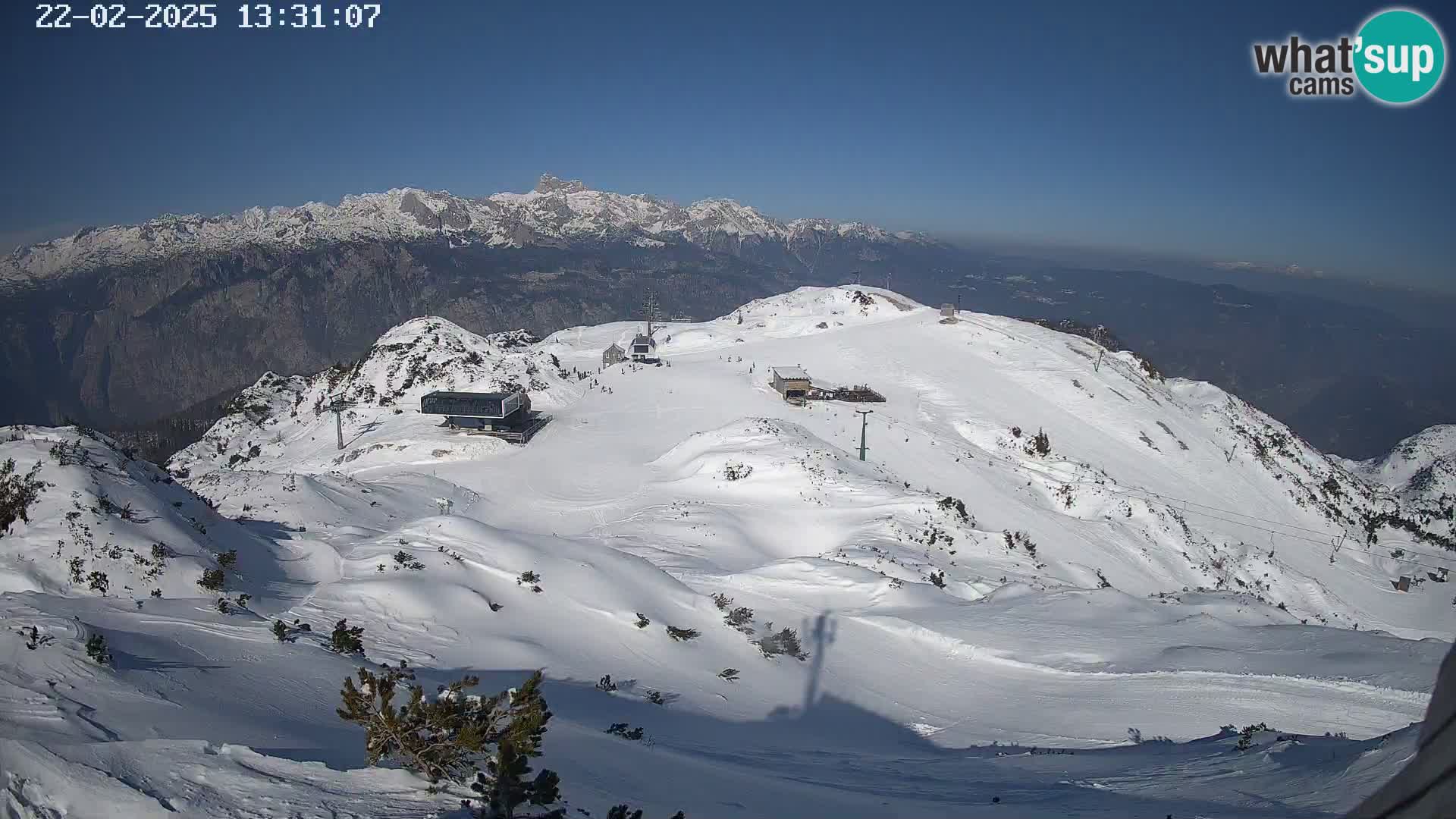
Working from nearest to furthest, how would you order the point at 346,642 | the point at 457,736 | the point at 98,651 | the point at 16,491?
the point at 457,736, the point at 98,651, the point at 346,642, the point at 16,491

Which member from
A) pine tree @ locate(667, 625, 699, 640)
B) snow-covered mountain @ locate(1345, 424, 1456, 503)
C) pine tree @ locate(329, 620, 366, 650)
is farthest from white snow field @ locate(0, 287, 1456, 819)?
snow-covered mountain @ locate(1345, 424, 1456, 503)

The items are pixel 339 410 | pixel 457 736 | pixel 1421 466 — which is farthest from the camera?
pixel 1421 466

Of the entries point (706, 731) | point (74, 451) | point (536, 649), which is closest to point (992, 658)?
point (706, 731)

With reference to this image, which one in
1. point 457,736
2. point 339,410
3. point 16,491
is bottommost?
point 457,736

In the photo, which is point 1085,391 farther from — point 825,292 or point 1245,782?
point 1245,782

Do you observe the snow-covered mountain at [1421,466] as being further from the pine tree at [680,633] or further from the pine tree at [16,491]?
the pine tree at [16,491]

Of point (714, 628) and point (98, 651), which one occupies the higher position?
point (98, 651)

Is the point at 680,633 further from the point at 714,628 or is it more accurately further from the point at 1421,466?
the point at 1421,466

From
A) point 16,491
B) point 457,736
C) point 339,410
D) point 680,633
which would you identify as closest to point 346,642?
point 457,736
